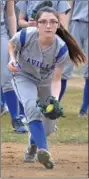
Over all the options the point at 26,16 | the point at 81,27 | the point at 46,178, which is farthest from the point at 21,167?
the point at 81,27

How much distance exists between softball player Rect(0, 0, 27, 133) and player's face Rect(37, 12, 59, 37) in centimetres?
182

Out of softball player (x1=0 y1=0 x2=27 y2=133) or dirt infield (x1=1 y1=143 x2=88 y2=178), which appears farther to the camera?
softball player (x1=0 y1=0 x2=27 y2=133)

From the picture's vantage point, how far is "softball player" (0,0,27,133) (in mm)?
7777

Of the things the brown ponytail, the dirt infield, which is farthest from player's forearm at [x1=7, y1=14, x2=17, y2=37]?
the brown ponytail

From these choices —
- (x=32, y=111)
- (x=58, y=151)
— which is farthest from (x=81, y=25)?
(x=32, y=111)

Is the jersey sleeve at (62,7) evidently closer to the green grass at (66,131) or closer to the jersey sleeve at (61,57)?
the green grass at (66,131)

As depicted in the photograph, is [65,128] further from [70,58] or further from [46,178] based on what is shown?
[46,178]

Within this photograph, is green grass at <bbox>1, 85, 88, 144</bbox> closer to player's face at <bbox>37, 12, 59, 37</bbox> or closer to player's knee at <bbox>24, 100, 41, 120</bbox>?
player's knee at <bbox>24, 100, 41, 120</bbox>

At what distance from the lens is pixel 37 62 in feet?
19.9

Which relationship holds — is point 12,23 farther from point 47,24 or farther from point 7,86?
point 47,24

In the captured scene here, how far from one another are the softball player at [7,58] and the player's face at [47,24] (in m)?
1.82

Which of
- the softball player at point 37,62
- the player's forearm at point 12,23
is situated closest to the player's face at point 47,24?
the softball player at point 37,62

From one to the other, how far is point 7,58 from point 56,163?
205cm

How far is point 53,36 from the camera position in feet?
19.7
